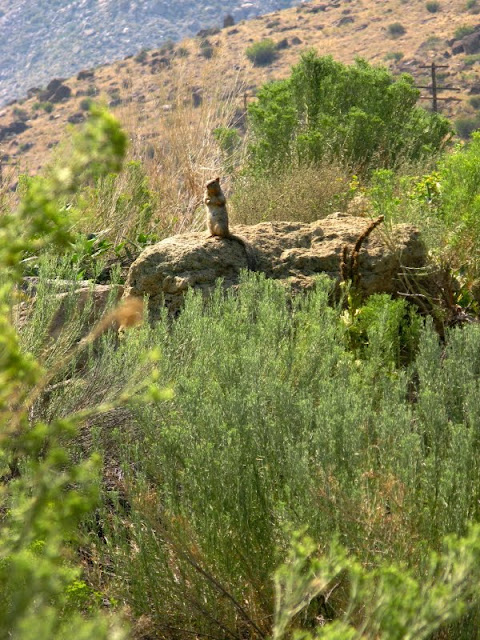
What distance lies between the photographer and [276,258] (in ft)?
19.8

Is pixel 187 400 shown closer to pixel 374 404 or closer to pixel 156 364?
pixel 156 364

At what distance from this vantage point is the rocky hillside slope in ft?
308

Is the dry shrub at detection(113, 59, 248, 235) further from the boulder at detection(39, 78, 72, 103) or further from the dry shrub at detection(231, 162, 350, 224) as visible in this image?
the boulder at detection(39, 78, 72, 103)

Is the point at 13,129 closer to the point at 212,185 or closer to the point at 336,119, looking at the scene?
the point at 336,119

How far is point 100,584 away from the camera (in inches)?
125

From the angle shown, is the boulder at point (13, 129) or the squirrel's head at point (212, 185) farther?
the boulder at point (13, 129)

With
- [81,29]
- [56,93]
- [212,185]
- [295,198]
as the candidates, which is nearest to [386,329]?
[212,185]

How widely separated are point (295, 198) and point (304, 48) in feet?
149

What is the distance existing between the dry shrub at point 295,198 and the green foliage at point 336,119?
102 centimetres

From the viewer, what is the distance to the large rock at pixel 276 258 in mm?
5750

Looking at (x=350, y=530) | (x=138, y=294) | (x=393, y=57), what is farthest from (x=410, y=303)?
(x=393, y=57)

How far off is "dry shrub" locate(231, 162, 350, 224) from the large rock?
5.70 ft

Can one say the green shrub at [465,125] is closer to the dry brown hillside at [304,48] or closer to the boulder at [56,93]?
the dry brown hillside at [304,48]

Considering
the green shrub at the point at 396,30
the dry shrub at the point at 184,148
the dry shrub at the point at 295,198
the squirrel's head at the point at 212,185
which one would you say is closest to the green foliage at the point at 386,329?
the squirrel's head at the point at 212,185
